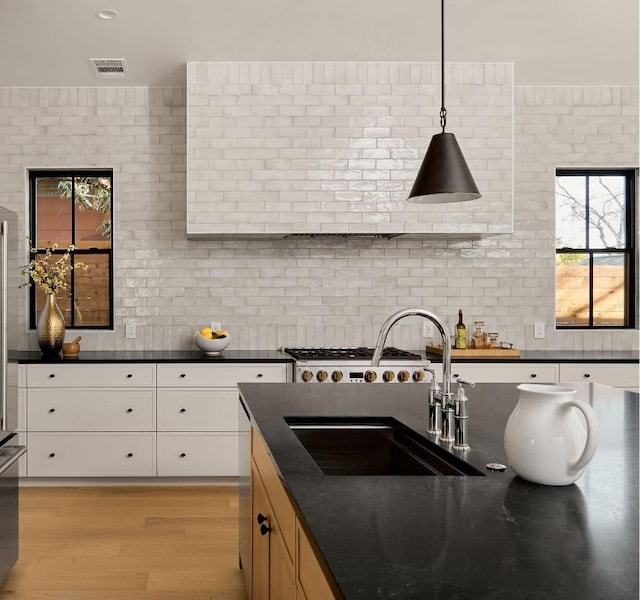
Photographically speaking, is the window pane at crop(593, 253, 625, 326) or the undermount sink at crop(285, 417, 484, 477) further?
the window pane at crop(593, 253, 625, 326)

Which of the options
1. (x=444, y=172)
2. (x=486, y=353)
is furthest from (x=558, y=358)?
(x=444, y=172)

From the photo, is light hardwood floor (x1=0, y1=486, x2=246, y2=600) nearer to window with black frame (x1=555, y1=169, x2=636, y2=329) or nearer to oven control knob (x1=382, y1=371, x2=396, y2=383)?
oven control knob (x1=382, y1=371, x2=396, y2=383)

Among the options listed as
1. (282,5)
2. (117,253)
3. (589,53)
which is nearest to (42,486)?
(117,253)

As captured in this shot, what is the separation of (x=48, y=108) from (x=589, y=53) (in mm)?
3909

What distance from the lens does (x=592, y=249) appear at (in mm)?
5340

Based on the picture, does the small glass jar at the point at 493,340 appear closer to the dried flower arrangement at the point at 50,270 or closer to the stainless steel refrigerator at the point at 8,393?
the dried flower arrangement at the point at 50,270

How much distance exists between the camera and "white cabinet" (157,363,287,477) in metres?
4.56

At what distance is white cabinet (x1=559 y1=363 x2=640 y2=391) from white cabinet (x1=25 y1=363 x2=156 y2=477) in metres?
2.81

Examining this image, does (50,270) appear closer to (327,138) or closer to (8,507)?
(327,138)

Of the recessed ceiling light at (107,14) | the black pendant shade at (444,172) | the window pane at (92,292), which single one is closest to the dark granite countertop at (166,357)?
the window pane at (92,292)

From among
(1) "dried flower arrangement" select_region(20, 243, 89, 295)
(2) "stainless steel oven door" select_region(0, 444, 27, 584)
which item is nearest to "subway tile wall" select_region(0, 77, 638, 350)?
(1) "dried flower arrangement" select_region(20, 243, 89, 295)

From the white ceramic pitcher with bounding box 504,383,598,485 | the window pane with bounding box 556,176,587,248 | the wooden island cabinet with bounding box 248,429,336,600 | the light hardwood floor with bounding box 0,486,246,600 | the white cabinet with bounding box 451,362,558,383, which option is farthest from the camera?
the window pane with bounding box 556,176,587,248

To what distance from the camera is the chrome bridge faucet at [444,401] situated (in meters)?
1.82

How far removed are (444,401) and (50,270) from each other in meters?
3.93
